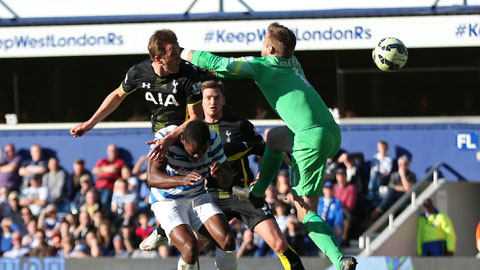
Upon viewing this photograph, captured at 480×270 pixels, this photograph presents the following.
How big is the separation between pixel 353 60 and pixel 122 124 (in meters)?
4.09

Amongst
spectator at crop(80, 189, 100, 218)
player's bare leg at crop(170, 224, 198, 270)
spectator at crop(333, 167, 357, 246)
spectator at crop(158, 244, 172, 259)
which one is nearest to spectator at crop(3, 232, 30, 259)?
spectator at crop(80, 189, 100, 218)

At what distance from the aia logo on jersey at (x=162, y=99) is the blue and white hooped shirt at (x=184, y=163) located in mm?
256

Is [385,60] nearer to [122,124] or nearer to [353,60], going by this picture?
[353,60]

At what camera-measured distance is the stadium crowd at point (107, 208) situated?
602 inches

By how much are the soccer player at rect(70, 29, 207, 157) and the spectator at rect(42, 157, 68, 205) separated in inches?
275

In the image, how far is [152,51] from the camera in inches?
388

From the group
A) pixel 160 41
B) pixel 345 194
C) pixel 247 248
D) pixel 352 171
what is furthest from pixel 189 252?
pixel 352 171

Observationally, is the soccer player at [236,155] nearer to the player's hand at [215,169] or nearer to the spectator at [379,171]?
the player's hand at [215,169]

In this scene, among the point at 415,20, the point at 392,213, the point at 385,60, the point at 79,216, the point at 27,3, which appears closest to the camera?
the point at 385,60

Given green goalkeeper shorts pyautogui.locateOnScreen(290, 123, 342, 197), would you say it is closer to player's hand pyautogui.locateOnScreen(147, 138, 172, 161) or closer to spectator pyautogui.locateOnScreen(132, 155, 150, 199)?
player's hand pyautogui.locateOnScreen(147, 138, 172, 161)

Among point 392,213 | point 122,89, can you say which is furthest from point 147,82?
point 392,213

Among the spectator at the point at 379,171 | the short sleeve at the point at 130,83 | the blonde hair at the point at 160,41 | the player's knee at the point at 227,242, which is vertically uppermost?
the blonde hair at the point at 160,41

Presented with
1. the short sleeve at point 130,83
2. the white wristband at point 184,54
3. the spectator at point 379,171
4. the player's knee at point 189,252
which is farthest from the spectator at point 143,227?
the white wristband at point 184,54

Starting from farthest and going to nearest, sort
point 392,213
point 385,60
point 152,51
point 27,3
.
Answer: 1. point 27,3
2. point 392,213
3. point 385,60
4. point 152,51
